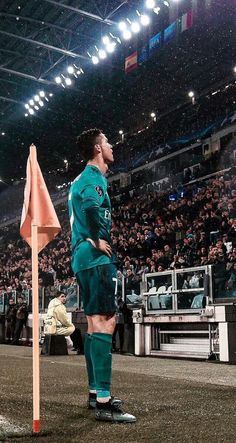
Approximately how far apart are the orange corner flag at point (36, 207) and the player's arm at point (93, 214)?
393 mm

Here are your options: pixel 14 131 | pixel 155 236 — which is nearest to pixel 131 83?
pixel 14 131

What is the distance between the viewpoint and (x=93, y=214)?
3580 millimetres

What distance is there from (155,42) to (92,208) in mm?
19247

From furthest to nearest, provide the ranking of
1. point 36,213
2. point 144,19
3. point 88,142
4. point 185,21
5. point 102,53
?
point 102,53, point 144,19, point 185,21, point 88,142, point 36,213

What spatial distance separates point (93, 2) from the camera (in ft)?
65.2

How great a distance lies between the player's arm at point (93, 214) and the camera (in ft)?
11.8

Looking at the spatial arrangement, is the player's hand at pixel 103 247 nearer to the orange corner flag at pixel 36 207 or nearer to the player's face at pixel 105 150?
the orange corner flag at pixel 36 207

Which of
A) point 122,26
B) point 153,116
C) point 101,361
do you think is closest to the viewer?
point 101,361

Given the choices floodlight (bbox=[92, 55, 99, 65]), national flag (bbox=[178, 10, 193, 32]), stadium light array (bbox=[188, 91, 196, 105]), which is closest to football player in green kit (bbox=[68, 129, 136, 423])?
national flag (bbox=[178, 10, 193, 32])

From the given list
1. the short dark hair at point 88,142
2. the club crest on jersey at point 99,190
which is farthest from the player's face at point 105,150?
the club crest on jersey at point 99,190

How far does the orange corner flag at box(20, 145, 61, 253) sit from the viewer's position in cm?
316

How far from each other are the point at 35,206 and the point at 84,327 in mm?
11867

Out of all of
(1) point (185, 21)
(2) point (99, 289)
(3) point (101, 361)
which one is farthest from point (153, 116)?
(3) point (101, 361)

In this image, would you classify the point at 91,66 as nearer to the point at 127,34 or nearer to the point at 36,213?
the point at 127,34
